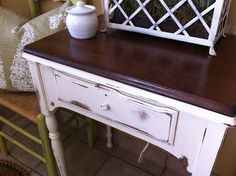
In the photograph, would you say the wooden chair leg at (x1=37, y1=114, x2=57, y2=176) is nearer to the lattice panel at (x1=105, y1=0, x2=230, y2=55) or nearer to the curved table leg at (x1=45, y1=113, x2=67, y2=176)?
the curved table leg at (x1=45, y1=113, x2=67, y2=176)

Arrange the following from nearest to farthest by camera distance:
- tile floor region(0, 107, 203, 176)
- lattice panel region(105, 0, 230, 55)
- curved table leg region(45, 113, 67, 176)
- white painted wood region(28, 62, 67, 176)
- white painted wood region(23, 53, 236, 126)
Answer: white painted wood region(23, 53, 236, 126) → lattice panel region(105, 0, 230, 55) → white painted wood region(28, 62, 67, 176) → curved table leg region(45, 113, 67, 176) → tile floor region(0, 107, 203, 176)

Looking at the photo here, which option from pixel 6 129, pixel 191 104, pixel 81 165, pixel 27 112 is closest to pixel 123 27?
pixel 191 104

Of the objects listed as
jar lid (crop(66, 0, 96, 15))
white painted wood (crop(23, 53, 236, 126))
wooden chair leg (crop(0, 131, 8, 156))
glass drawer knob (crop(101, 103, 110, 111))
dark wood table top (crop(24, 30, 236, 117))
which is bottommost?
wooden chair leg (crop(0, 131, 8, 156))

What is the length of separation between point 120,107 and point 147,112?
8 centimetres

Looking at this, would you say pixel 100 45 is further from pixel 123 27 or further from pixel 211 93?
pixel 211 93

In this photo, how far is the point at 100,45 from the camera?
2.32ft

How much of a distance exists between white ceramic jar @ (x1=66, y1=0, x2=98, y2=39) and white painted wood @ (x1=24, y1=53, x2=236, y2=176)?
0.13 meters

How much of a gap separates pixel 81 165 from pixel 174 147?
31.9 inches

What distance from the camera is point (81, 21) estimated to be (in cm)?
70

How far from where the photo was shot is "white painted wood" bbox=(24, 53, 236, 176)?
515mm

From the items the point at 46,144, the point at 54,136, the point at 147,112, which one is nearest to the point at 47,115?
the point at 54,136

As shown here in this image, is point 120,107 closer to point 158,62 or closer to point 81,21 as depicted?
point 158,62

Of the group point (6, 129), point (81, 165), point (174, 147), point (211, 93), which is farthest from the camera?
point (6, 129)

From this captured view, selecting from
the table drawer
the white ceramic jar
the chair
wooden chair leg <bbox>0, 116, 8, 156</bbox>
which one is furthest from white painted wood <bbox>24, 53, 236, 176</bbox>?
wooden chair leg <bbox>0, 116, 8, 156</bbox>
